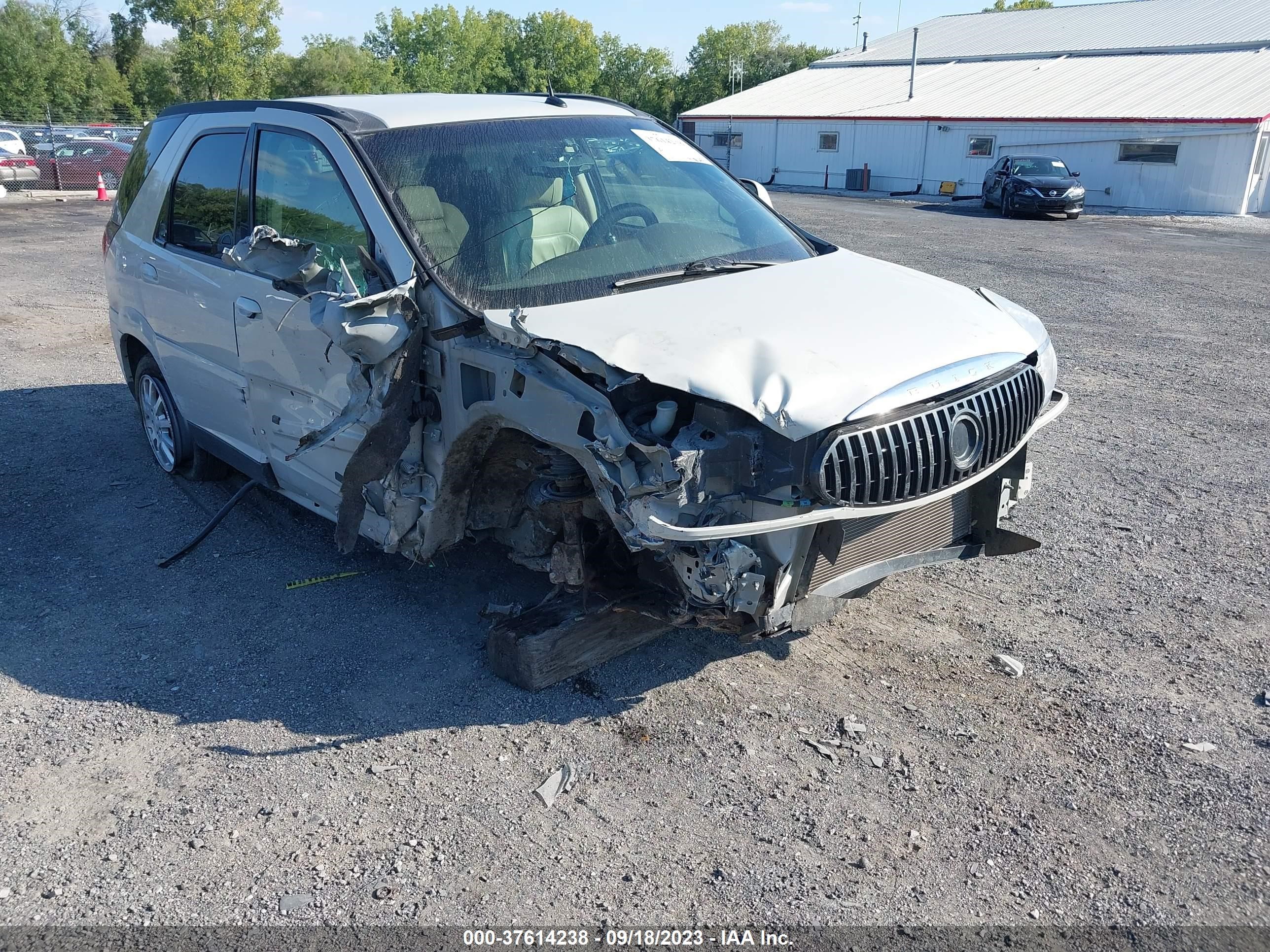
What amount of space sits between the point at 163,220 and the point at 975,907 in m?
5.02

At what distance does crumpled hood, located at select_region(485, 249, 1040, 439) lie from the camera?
3174 millimetres

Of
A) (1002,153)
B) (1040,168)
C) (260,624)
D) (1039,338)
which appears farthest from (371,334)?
(1002,153)

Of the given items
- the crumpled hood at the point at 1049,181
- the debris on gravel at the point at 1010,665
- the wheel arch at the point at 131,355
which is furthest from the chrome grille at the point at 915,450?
the crumpled hood at the point at 1049,181

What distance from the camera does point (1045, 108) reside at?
101 ft

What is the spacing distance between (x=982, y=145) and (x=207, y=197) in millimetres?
31163

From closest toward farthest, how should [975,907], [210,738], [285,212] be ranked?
1. [975,907]
2. [210,738]
3. [285,212]

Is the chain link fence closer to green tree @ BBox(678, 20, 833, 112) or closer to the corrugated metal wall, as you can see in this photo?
the corrugated metal wall

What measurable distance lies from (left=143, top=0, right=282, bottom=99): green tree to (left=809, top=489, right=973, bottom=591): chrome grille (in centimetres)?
6250

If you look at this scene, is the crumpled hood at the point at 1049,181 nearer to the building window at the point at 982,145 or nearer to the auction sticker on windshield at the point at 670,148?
the building window at the point at 982,145

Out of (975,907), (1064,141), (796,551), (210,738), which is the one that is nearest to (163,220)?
(210,738)

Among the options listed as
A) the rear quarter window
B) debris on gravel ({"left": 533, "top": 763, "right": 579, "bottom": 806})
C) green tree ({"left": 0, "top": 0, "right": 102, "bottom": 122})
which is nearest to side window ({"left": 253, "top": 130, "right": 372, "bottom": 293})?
the rear quarter window

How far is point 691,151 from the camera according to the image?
5.20 meters

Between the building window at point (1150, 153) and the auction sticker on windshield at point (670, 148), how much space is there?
2696 centimetres

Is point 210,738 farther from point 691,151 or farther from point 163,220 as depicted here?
point 691,151
